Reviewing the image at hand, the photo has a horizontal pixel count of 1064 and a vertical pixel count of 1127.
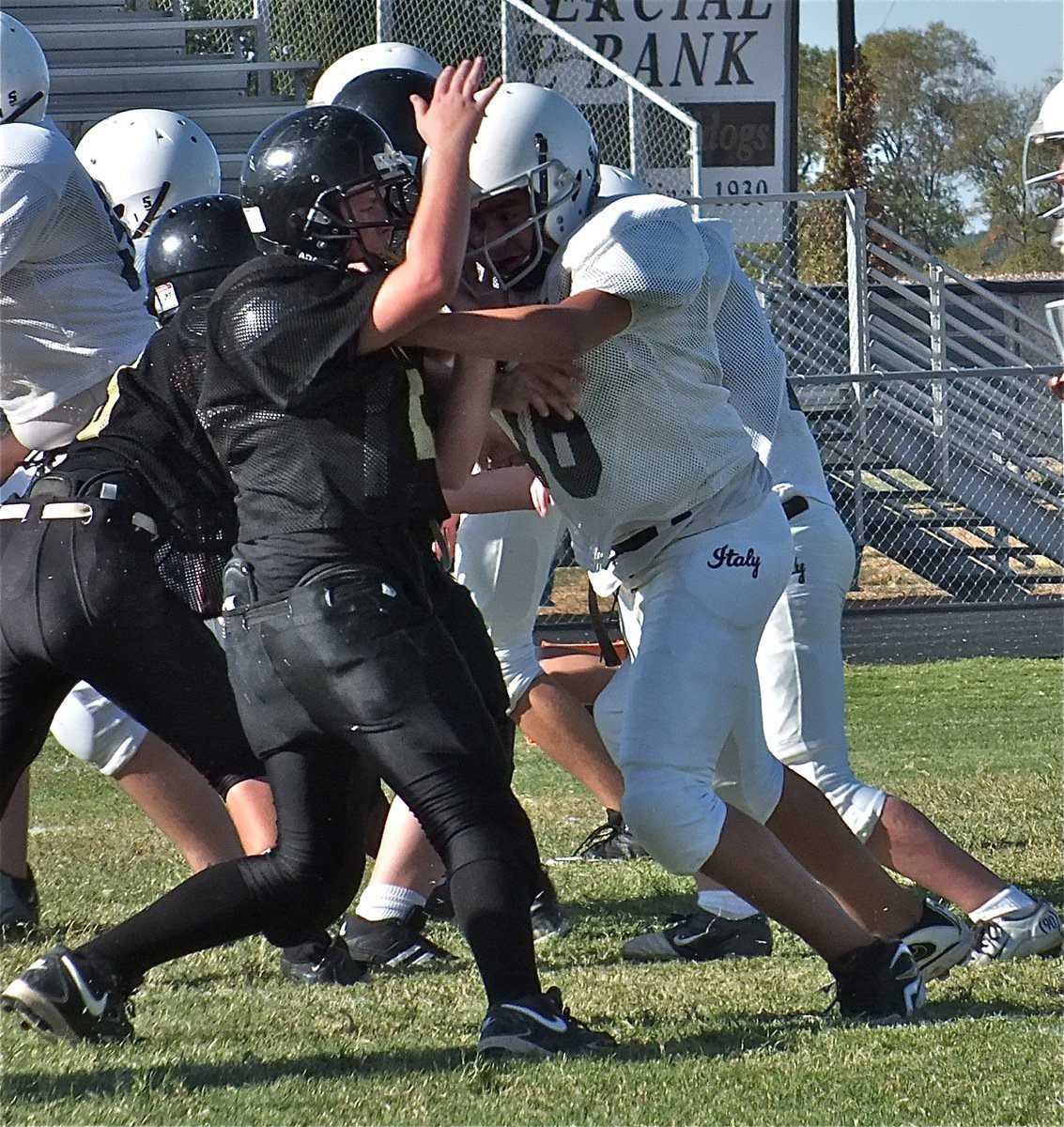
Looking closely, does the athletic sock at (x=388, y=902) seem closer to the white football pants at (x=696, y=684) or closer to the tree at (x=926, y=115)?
the white football pants at (x=696, y=684)

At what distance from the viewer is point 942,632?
13.4 meters

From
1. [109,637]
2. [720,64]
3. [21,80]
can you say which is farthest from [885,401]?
[109,637]

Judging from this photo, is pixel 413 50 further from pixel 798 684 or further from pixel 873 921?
pixel 873 921

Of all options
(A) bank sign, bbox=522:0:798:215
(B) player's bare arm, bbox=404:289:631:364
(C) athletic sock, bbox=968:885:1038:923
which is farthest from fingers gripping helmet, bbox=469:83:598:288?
(A) bank sign, bbox=522:0:798:215

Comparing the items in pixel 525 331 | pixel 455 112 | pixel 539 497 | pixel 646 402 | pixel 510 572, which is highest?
pixel 455 112

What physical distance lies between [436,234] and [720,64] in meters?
16.2

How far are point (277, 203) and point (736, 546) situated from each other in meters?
1.13

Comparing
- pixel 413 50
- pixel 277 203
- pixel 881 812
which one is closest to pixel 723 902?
pixel 881 812

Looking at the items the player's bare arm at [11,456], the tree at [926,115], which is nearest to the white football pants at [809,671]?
the player's bare arm at [11,456]

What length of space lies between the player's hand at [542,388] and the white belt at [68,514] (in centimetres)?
82

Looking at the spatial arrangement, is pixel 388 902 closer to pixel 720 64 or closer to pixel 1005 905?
pixel 1005 905

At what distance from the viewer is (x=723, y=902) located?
4.50 meters

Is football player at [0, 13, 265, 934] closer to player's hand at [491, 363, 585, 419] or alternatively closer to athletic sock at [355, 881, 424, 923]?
athletic sock at [355, 881, 424, 923]

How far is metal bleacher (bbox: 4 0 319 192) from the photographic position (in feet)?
50.3
